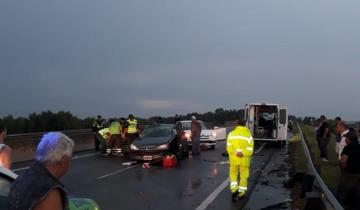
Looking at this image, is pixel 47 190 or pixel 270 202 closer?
pixel 47 190

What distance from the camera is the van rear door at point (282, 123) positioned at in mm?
32969

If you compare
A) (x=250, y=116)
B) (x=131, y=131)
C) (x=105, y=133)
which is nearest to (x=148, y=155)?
(x=131, y=131)

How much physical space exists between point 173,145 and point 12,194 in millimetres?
18293

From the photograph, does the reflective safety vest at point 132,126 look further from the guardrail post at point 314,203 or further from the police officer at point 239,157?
the guardrail post at point 314,203

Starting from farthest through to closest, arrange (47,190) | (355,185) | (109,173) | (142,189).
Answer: (109,173), (142,189), (355,185), (47,190)

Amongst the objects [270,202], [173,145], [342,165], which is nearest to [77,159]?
[173,145]

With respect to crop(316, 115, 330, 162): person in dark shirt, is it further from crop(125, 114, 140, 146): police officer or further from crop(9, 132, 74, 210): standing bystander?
crop(9, 132, 74, 210): standing bystander

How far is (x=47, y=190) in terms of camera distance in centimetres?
377

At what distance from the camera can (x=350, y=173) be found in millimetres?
10727

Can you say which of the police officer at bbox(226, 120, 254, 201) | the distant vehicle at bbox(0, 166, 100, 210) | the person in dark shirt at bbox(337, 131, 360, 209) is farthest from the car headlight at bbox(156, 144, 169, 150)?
the distant vehicle at bbox(0, 166, 100, 210)

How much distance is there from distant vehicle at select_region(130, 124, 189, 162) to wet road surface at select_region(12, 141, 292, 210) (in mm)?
601

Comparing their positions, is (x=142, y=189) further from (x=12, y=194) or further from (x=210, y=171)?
(x=12, y=194)

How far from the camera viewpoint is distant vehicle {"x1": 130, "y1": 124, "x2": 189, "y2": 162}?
20986 millimetres

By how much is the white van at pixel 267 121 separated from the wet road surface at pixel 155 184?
10182 millimetres
